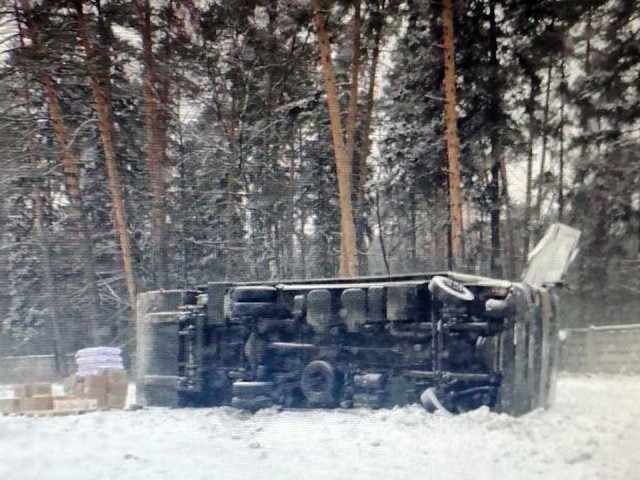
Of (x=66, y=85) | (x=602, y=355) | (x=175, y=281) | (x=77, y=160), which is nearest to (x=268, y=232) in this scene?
(x=175, y=281)

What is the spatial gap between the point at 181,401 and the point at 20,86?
2.64ft

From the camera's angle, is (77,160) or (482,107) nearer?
(77,160)

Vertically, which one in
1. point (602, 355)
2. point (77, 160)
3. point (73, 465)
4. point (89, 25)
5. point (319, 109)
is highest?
point (89, 25)

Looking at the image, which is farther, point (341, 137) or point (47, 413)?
point (341, 137)

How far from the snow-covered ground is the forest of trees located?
0.20 metres

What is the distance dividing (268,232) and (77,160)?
440mm

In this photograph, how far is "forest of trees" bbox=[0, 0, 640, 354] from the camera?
153 cm

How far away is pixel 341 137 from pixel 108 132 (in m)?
0.52

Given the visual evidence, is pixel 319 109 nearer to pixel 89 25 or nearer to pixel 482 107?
pixel 482 107

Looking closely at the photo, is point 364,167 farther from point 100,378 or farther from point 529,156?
point 100,378

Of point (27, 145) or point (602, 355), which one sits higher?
point (27, 145)

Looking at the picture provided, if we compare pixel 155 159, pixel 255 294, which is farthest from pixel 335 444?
pixel 155 159

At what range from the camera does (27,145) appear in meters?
1.54

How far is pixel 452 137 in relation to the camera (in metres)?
1.64
